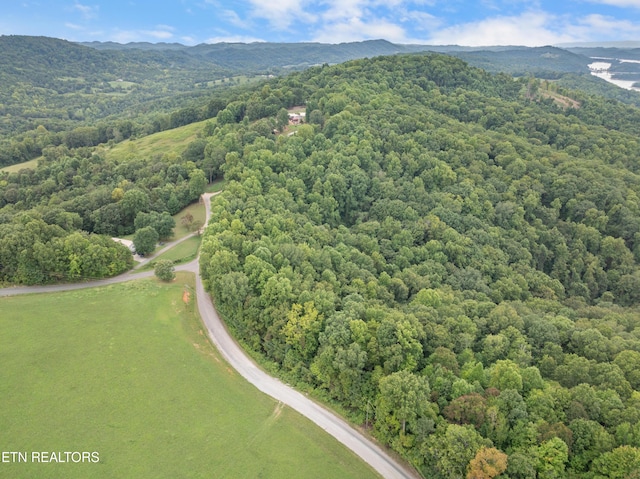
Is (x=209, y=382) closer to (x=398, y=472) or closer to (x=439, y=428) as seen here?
(x=398, y=472)

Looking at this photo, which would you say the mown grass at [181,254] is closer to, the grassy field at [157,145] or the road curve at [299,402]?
the road curve at [299,402]

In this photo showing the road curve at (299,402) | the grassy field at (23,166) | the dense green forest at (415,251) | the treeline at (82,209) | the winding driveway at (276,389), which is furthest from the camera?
the grassy field at (23,166)

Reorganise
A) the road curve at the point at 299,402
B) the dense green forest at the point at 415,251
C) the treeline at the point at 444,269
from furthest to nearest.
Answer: the road curve at the point at 299,402 → the dense green forest at the point at 415,251 → the treeline at the point at 444,269

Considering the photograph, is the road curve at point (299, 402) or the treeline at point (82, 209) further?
the treeline at point (82, 209)

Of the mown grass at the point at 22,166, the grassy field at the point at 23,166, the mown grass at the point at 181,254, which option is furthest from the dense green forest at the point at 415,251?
the mown grass at the point at 22,166

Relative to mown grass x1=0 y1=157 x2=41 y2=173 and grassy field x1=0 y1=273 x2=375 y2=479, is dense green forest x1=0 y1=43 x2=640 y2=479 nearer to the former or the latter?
grassy field x1=0 y1=273 x2=375 y2=479

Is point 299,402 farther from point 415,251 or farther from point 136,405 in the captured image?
point 415,251

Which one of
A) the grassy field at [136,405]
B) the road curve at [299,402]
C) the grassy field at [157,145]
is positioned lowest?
the road curve at [299,402]
